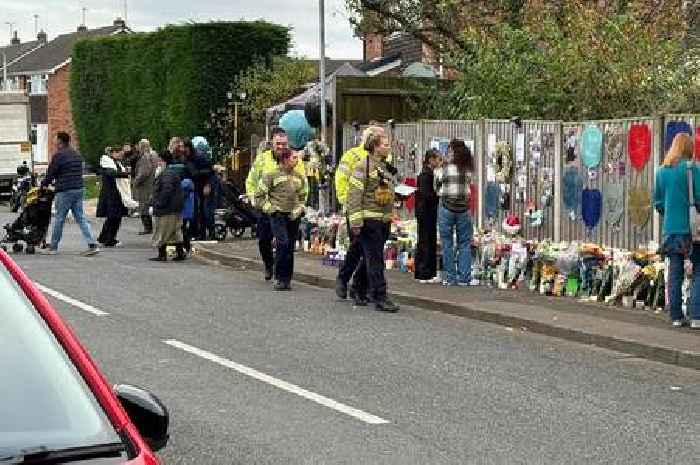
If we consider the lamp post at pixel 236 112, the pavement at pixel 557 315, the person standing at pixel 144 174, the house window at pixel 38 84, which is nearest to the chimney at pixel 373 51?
the lamp post at pixel 236 112

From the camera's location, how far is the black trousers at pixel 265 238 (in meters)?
17.4

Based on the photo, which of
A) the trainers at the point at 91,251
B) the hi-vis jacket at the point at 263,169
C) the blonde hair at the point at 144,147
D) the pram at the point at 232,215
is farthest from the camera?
the blonde hair at the point at 144,147

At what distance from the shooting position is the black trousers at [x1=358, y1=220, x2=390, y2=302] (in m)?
14.7

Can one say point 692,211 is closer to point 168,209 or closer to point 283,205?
point 283,205

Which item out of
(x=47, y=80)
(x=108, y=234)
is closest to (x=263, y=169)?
(x=108, y=234)

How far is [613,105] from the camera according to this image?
1841 centimetres

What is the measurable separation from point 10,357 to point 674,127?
11.5m

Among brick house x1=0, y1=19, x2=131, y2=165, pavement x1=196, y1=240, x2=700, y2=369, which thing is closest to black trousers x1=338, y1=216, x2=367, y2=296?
pavement x1=196, y1=240, x2=700, y2=369

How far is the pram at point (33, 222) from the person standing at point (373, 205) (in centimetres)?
866

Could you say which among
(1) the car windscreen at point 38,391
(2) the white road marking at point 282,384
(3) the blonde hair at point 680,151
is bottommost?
(2) the white road marking at point 282,384

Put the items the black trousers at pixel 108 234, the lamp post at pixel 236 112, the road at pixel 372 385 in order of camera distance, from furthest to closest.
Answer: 1. the lamp post at pixel 236 112
2. the black trousers at pixel 108 234
3. the road at pixel 372 385

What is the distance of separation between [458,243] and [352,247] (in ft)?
6.46

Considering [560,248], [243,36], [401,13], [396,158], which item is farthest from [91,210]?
[560,248]

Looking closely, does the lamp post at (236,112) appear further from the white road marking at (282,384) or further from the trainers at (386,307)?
the white road marking at (282,384)
